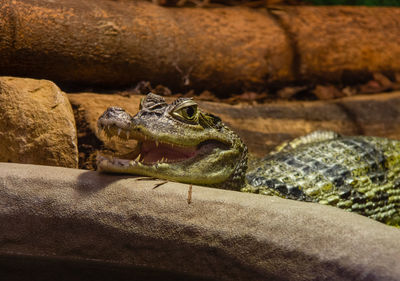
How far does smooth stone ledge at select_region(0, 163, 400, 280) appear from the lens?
2.06 meters

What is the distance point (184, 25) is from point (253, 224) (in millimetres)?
2899

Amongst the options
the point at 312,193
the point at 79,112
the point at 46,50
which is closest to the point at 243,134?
the point at 312,193

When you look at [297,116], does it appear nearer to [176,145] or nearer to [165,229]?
[176,145]

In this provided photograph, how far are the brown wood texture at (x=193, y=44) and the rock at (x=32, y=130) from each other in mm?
621

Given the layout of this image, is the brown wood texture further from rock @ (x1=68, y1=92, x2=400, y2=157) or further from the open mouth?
the open mouth

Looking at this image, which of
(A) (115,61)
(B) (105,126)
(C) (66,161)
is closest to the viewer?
(B) (105,126)

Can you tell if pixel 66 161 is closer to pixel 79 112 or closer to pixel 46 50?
pixel 79 112

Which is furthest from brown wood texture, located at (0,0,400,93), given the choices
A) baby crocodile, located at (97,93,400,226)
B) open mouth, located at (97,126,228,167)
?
open mouth, located at (97,126,228,167)

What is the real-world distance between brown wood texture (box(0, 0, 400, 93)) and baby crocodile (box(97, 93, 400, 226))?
1137 millimetres

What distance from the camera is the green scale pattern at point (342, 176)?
10.9 ft

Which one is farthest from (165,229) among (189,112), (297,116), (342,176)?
(297,116)

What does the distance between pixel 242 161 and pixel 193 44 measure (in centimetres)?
182

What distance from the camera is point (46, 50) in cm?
374

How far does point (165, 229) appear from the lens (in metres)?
2.22
